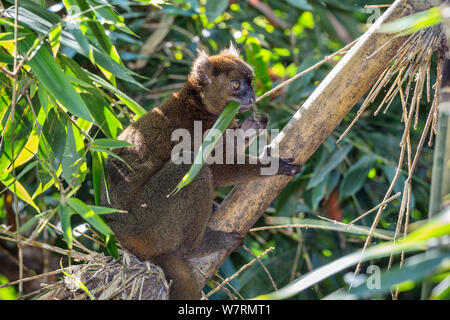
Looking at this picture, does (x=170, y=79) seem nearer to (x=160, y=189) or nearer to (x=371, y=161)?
(x=371, y=161)

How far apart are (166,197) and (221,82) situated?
4.98 feet

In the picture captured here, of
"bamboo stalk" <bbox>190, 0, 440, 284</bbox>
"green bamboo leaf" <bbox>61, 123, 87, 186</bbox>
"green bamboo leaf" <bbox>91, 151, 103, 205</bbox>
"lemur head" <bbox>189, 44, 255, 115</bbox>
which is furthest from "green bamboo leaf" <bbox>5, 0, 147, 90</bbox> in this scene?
"lemur head" <bbox>189, 44, 255, 115</bbox>

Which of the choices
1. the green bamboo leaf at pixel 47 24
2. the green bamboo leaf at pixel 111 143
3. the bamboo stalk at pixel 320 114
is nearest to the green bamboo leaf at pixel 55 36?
the green bamboo leaf at pixel 47 24

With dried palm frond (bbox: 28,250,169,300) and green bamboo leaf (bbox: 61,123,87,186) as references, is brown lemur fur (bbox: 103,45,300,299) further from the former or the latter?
green bamboo leaf (bbox: 61,123,87,186)

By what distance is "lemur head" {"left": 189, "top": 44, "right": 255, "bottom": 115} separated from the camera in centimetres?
501

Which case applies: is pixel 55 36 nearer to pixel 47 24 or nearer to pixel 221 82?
pixel 47 24

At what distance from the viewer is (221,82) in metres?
5.09

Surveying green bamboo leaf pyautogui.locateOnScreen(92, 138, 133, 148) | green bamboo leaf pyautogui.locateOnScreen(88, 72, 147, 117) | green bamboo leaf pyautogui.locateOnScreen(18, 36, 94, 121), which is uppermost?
green bamboo leaf pyautogui.locateOnScreen(88, 72, 147, 117)

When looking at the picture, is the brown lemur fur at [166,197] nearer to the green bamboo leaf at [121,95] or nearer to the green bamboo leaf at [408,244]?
the green bamboo leaf at [121,95]

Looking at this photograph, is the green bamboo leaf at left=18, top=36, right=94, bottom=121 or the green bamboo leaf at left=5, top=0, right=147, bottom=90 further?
the green bamboo leaf at left=5, top=0, right=147, bottom=90

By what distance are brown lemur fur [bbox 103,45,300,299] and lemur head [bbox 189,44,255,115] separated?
0.73 feet

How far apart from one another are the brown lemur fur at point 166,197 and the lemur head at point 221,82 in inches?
8.8

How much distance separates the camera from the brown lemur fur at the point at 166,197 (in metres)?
3.90
